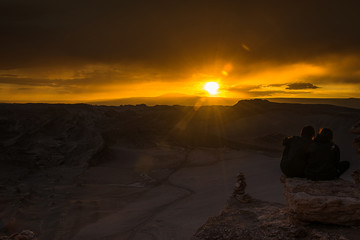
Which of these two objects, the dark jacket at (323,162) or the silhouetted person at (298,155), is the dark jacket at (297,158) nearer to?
the silhouetted person at (298,155)

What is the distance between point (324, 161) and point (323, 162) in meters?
0.03

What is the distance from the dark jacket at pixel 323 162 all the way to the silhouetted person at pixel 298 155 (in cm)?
15

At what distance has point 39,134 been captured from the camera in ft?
87.1

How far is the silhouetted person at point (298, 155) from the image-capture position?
20.4 ft

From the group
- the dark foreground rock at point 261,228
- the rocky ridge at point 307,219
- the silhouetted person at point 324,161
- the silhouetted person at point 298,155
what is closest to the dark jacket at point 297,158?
the silhouetted person at point 298,155

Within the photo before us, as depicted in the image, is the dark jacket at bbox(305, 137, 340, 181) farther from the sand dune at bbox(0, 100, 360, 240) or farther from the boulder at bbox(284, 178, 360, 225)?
the sand dune at bbox(0, 100, 360, 240)

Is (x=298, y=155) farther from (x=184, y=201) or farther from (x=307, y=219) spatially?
(x=184, y=201)

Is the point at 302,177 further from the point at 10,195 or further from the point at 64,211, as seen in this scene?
the point at 10,195

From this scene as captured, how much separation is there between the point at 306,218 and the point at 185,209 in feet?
28.9

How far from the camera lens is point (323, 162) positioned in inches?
234

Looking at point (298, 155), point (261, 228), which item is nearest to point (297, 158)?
point (298, 155)

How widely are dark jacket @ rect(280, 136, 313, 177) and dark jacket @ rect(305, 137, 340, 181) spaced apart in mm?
138

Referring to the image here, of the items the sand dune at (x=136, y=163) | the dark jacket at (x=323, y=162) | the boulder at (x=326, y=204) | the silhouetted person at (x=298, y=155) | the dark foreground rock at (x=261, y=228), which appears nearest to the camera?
the boulder at (x=326, y=204)

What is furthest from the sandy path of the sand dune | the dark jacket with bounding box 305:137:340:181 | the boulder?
the boulder
